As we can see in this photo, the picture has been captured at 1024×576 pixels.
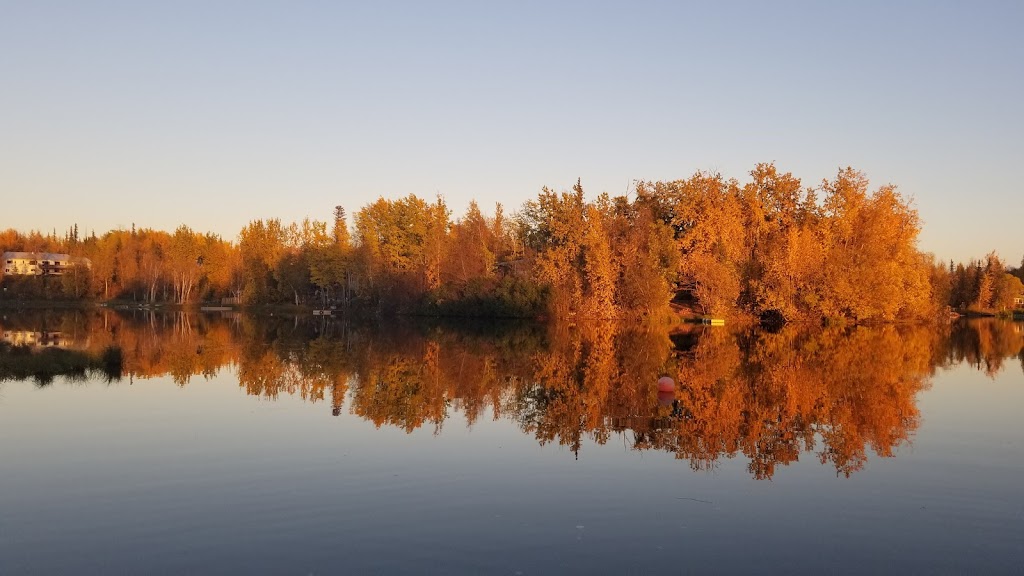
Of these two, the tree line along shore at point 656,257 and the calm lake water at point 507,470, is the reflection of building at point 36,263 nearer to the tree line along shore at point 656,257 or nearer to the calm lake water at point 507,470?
the tree line along shore at point 656,257

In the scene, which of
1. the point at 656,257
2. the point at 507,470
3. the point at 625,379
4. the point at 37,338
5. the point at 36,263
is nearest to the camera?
the point at 507,470

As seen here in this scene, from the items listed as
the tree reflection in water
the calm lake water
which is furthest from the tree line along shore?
the calm lake water

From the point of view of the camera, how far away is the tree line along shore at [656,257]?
6019cm

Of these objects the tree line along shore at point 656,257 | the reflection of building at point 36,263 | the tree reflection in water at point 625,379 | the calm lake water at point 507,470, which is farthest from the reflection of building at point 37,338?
the reflection of building at point 36,263

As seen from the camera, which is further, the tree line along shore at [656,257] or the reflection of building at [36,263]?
the reflection of building at [36,263]

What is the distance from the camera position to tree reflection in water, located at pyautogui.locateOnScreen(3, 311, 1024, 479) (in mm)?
15586

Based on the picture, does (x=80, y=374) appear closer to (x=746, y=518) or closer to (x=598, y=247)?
(x=746, y=518)

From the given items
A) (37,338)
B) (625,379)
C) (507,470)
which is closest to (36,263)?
(37,338)

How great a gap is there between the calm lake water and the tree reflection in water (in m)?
0.15

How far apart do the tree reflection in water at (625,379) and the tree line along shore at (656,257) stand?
13348mm

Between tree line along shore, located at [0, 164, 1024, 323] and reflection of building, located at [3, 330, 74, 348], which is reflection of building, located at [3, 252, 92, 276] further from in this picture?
reflection of building, located at [3, 330, 74, 348]

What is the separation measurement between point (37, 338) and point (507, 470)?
37.4m

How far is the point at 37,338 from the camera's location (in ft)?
131

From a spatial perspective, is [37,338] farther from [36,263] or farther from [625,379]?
[36,263]
